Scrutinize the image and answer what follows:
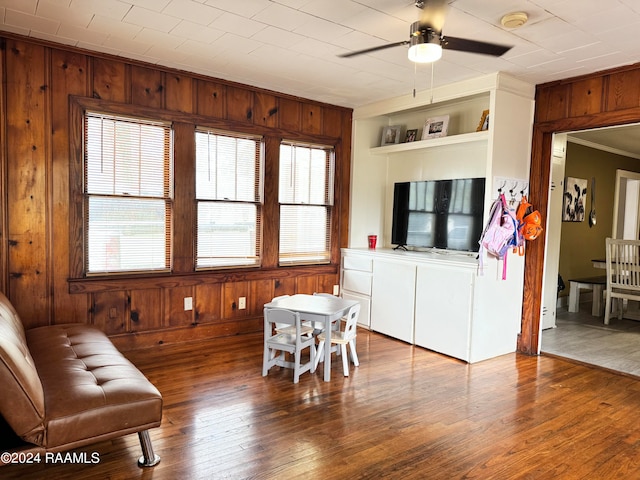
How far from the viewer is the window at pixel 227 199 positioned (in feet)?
14.3

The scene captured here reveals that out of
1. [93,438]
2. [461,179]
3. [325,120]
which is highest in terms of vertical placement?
[325,120]

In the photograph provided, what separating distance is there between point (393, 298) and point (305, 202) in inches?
57.4

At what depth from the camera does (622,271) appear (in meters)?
5.56

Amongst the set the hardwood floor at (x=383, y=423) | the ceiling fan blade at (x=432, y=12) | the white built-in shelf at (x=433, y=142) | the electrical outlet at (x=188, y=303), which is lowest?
the hardwood floor at (x=383, y=423)

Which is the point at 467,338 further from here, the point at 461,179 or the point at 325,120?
the point at 325,120

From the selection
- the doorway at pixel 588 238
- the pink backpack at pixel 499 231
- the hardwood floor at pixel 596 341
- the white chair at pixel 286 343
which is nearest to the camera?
the white chair at pixel 286 343

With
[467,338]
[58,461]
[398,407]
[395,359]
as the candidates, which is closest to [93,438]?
[58,461]

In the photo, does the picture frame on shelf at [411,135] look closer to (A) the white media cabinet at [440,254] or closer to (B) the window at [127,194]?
(A) the white media cabinet at [440,254]

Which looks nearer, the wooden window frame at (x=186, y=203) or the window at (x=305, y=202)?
the wooden window frame at (x=186, y=203)

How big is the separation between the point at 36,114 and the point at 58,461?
2.61 meters

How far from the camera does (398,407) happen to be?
2992 millimetres

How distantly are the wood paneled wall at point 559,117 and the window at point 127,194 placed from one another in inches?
136

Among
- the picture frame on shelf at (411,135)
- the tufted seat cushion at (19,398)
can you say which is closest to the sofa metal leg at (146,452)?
the tufted seat cushion at (19,398)

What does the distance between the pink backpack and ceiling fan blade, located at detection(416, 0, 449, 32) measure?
187cm
